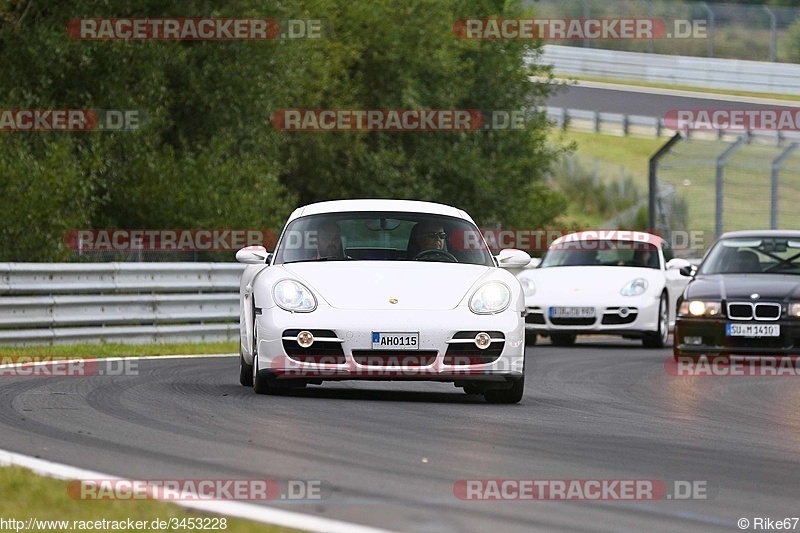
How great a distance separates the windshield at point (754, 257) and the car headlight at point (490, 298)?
683 cm

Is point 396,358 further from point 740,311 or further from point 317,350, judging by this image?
point 740,311

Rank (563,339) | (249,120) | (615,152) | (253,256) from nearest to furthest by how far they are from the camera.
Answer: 1. (253,256)
2. (563,339)
3. (249,120)
4. (615,152)

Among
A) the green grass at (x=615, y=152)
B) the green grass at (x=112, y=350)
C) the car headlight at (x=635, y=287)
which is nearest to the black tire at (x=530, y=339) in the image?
the car headlight at (x=635, y=287)

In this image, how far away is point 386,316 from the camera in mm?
10148

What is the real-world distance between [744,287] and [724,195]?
80.2ft

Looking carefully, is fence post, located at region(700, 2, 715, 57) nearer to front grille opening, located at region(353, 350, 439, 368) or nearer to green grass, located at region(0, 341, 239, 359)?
green grass, located at region(0, 341, 239, 359)

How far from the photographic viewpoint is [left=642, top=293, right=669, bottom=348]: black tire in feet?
66.0

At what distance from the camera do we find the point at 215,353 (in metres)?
16.7

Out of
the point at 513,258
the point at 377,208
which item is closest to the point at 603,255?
the point at 513,258

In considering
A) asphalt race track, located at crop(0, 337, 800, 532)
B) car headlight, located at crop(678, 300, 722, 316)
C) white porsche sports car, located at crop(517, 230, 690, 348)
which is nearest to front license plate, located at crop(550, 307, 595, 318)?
white porsche sports car, located at crop(517, 230, 690, 348)

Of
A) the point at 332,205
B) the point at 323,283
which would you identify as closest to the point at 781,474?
the point at 323,283

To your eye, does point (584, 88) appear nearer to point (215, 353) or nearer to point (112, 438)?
point (215, 353)

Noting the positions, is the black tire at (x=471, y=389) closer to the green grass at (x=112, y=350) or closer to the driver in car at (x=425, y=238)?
the driver in car at (x=425, y=238)

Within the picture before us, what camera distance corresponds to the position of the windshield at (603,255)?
2088 cm
